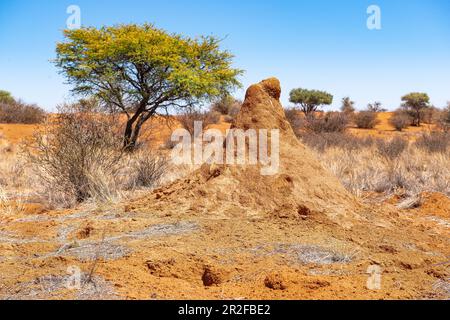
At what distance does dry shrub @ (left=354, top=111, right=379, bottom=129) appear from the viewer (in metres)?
31.2

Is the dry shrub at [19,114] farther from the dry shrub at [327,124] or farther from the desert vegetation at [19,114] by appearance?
the dry shrub at [327,124]

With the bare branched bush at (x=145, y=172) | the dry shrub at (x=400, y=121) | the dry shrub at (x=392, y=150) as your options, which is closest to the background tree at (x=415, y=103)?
the dry shrub at (x=400, y=121)

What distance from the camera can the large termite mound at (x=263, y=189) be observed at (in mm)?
5070

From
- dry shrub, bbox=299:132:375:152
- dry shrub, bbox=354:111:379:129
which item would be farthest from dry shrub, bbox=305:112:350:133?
dry shrub, bbox=354:111:379:129

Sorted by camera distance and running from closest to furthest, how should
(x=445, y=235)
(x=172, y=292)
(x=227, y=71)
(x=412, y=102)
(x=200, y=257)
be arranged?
(x=172, y=292) → (x=200, y=257) → (x=445, y=235) → (x=227, y=71) → (x=412, y=102)

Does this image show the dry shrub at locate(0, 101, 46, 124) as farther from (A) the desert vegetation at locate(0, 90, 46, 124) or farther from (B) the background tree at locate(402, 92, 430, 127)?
(B) the background tree at locate(402, 92, 430, 127)

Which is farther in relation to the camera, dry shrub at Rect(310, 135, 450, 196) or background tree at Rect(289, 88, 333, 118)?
background tree at Rect(289, 88, 333, 118)

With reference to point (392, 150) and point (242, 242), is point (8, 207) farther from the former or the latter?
point (392, 150)

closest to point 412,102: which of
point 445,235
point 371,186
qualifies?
point 371,186

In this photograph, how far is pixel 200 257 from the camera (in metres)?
3.86

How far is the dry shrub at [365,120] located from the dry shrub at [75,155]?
2598 cm

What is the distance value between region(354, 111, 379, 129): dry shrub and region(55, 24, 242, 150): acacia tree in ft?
54.1
